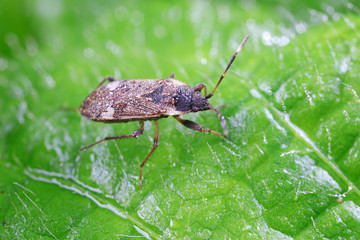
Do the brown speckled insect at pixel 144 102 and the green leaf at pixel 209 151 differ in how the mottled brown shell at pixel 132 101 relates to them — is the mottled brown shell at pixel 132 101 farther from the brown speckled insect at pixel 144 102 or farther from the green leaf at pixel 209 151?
the green leaf at pixel 209 151

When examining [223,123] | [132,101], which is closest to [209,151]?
[223,123]

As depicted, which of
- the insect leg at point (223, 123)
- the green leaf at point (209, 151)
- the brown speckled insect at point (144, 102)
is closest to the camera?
the green leaf at point (209, 151)

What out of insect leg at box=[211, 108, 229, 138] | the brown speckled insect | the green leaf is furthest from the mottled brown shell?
insect leg at box=[211, 108, 229, 138]

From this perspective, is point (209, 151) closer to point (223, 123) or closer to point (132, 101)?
point (223, 123)

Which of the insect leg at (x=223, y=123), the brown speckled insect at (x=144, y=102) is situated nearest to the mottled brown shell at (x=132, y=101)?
the brown speckled insect at (x=144, y=102)

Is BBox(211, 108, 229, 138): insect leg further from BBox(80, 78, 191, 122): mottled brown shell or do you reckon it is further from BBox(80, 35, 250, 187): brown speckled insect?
BBox(80, 78, 191, 122): mottled brown shell

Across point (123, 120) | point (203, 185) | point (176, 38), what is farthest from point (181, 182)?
point (176, 38)
